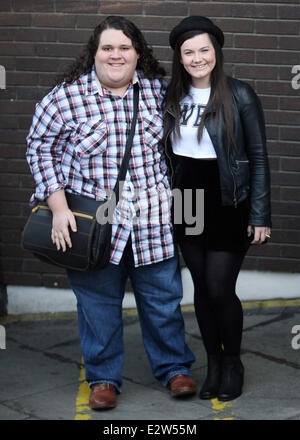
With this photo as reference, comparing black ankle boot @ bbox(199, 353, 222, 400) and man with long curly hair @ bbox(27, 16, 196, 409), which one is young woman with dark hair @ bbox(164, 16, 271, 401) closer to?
black ankle boot @ bbox(199, 353, 222, 400)

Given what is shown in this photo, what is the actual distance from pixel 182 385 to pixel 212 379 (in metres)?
0.17

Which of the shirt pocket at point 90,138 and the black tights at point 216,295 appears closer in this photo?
the shirt pocket at point 90,138

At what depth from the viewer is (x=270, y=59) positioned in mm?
5793

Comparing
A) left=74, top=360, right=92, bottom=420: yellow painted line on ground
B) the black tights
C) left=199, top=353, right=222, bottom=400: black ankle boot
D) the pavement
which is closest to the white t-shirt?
the black tights

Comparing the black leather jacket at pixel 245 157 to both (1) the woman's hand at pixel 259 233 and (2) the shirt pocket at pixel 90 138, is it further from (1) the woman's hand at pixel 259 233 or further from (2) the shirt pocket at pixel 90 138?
(2) the shirt pocket at pixel 90 138

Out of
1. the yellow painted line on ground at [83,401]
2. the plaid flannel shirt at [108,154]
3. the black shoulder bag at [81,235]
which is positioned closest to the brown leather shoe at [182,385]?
the yellow painted line on ground at [83,401]

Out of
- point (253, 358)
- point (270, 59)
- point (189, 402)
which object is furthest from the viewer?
point (270, 59)

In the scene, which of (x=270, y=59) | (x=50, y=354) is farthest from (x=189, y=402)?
(x=270, y=59)

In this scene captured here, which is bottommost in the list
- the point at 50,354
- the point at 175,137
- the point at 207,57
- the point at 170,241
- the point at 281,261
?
the point at 50,354

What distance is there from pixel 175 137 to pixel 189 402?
4.77 ft

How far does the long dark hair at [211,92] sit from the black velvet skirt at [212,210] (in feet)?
0.56

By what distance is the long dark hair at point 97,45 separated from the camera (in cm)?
421

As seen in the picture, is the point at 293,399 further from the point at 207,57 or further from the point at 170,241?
the point at 207,57
